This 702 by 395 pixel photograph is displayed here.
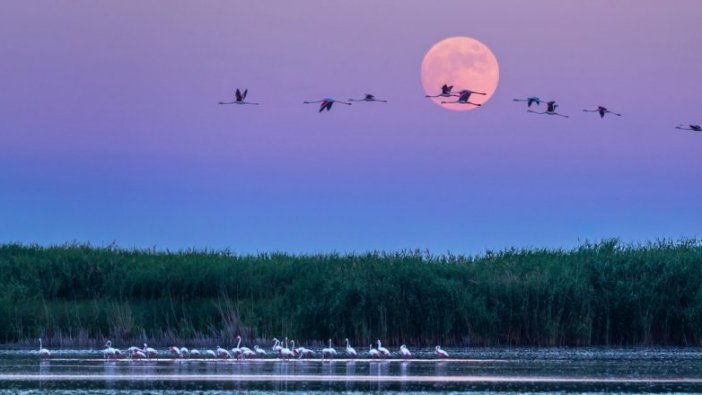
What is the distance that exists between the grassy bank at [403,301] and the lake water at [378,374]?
6.22 feet

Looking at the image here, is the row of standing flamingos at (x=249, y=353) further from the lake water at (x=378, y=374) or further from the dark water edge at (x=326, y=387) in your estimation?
the dark water edge at (x=326, y=387)

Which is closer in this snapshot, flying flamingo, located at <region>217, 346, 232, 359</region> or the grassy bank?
flying flamingo, located at <region>217, 346, 232, 359</region>

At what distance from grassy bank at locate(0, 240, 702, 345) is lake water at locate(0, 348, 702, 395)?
190 centimetres

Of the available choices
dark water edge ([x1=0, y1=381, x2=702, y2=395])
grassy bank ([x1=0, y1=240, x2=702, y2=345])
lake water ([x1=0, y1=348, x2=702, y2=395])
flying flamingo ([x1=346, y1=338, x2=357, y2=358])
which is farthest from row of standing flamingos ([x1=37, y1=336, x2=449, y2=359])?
dark water edge ([x1=0, y1=381, x2=702, y2=395])

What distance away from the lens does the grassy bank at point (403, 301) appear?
113 ft

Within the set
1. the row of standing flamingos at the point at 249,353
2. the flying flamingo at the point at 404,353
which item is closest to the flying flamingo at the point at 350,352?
the row of standing flamingos at the point at 249,353

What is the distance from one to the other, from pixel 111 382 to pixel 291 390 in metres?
3.49

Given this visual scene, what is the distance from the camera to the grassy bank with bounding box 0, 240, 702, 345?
113ft

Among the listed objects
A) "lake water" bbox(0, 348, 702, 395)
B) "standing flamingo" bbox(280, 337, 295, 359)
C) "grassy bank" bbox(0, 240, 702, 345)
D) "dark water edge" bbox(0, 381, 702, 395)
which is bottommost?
"dark water edge" bbox(0, 381, 702, 395)

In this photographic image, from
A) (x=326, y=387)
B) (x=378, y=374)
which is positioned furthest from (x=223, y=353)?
(x=326, y=387)

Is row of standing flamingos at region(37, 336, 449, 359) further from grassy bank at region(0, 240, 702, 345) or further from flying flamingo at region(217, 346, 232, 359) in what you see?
grassy bank at region(0, 240, 702, 345)

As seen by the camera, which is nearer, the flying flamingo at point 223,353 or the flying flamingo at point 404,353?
the flying flamingo at point 404,353

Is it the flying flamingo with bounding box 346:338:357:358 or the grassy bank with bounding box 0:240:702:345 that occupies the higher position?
the grassy bank with bounding box 0:240:702:345

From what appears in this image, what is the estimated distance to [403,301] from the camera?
113ft
